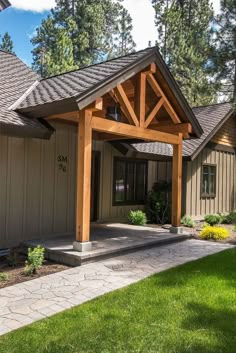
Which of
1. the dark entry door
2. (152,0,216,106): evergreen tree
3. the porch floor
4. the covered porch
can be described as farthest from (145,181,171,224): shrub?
(152,0,216,106): evergreen tree

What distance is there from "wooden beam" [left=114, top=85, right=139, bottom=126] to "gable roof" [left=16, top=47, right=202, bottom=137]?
0.84 ft

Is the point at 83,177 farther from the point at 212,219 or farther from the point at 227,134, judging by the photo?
the point at 227,134

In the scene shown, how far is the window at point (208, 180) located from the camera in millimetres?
13828

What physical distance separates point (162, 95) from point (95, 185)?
141 inches

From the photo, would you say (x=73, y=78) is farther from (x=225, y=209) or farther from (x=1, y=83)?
(x=225, y=209)

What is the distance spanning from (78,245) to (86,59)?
2601cm

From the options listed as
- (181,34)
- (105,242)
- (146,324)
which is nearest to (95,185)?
(105,242)

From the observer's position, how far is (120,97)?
736 centimetres

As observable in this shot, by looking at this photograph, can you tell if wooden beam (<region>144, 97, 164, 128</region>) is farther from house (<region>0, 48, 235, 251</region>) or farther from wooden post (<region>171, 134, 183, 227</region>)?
wooden post (<region>171, 134, 183, 227</region>)

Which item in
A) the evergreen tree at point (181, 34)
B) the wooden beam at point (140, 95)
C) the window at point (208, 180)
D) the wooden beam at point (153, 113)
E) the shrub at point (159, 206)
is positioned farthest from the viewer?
the evergreen tree at point (181, 34)

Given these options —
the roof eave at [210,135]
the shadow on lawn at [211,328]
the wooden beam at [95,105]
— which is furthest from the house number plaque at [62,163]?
the roof eave at [210,135]

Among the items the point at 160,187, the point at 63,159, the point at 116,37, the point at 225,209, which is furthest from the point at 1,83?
the point at 116,37

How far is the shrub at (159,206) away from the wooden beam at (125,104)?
4.95 m

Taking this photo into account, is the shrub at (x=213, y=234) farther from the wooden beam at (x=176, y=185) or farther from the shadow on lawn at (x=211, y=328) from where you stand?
the shadow on lawn at (x=211, y=328)
